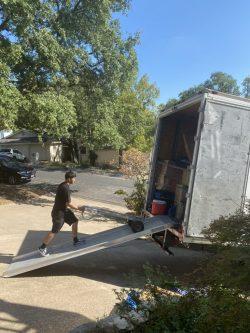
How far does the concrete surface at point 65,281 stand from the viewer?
555cm

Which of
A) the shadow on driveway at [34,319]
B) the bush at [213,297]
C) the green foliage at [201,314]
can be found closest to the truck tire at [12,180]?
the shadow on driveway at [34,319]

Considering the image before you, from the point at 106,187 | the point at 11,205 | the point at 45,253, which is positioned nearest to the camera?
the point at 45,253

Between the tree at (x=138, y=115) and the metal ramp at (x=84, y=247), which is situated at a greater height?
the tree at (x=138, y=115)

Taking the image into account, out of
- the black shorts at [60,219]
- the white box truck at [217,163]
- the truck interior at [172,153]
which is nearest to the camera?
the white box truck at [217,163]

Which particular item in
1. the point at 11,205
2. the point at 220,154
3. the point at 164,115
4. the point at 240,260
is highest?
the point at 164,115

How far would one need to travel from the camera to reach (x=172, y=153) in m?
10.3

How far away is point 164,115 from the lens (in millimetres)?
9484

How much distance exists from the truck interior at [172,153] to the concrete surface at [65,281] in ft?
4.35

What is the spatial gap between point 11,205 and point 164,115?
8.85 meters

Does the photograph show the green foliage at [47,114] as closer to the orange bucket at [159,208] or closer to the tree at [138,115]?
the orange bucket at [159,208]

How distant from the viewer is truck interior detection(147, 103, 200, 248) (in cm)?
981

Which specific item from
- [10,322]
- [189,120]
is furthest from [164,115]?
[10,322]

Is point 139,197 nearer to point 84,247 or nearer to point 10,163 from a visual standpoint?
point 84,247

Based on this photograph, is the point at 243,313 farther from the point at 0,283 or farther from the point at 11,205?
the point at 11,205
